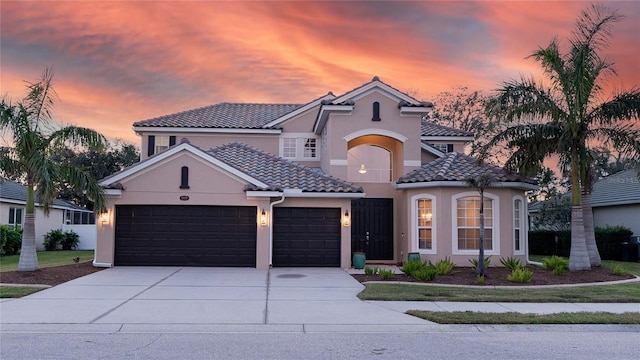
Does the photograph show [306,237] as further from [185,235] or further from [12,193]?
[12,193]

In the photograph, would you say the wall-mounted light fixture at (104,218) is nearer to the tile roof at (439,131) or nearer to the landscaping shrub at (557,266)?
the tile roof at (439,131)

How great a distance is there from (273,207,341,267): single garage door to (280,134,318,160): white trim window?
5.54 m

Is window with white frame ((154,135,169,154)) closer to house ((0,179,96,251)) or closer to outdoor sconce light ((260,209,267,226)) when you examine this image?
house ((0,179,96,251))

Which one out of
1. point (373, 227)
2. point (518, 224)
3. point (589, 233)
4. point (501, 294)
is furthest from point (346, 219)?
point (589, 233)

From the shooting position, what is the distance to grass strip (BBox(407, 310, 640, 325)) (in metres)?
8.98

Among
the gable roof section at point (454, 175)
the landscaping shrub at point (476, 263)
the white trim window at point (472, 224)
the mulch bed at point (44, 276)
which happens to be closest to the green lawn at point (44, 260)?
the mulch bed at point (44, 276)

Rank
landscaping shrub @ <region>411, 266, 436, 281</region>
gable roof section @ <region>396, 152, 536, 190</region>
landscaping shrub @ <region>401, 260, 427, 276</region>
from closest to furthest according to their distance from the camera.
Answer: landscaping shrub @ <region>411, 266, 436, 281</region>, landscaping shrub @ <region>401, 260, 427, 276</region>, gable roof section @ <region>396, 152, 536, 190</region>

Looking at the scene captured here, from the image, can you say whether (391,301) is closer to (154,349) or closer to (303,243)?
(154,349)

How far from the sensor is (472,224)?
17.8 meters

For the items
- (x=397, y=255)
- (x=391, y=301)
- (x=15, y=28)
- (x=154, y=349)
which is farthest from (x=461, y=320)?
(x=15, y=28)

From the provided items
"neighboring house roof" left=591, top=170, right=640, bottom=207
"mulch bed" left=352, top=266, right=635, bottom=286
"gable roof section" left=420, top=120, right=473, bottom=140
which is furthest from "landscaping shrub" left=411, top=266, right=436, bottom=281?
"neighboring house roof" left=591, top=170, right=640, bottom=207

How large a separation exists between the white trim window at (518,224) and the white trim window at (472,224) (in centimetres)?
79

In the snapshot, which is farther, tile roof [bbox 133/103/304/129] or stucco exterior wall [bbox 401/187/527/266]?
tile roof [bbox 133/103/304/129]

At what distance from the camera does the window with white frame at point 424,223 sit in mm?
18156
